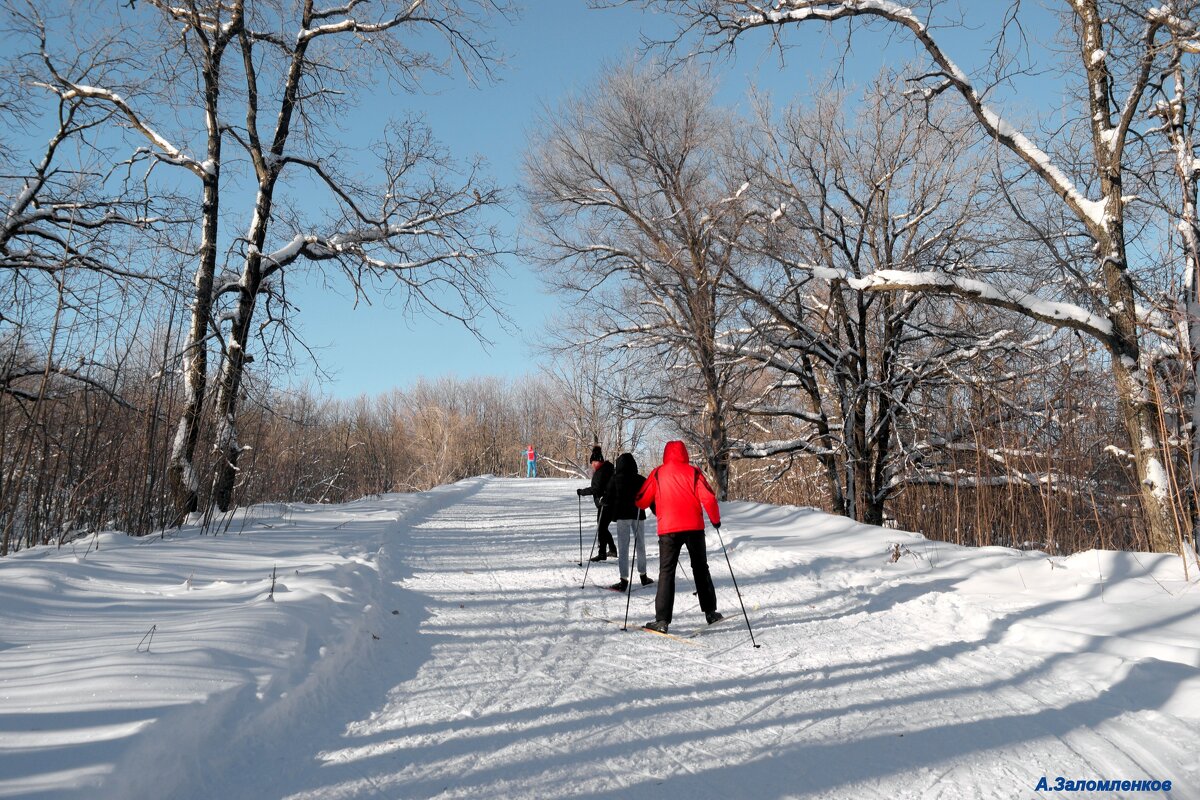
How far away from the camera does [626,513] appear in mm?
9898

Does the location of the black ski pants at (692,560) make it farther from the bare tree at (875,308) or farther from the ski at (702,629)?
the bare tree at (875,308)

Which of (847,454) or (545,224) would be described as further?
(545,224)

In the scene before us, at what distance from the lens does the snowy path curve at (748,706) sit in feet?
12.4

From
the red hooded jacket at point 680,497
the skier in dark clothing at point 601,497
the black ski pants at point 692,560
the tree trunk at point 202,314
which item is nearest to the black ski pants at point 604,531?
the skier in dark clothing at point 601,497

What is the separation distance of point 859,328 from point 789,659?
1284cm

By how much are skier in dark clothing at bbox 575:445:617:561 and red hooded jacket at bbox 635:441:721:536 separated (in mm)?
3444

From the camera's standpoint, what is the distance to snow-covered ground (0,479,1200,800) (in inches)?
146

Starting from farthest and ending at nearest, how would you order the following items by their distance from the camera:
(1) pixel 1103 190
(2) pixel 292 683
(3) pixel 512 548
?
(3) pixel 512 548
(1) pixel 1103 190
(2) pixel 292 683

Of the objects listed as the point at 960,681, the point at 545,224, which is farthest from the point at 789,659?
the point at 545,224

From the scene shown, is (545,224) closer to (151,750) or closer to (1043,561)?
(1043,561)

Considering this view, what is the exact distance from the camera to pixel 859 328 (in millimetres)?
17500

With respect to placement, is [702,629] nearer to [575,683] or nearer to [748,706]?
[575,683]

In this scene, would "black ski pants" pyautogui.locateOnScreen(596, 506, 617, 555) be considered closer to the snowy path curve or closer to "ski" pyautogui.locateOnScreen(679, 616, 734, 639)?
the snowy path curve

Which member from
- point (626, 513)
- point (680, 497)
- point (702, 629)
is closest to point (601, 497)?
point (626, 513)
